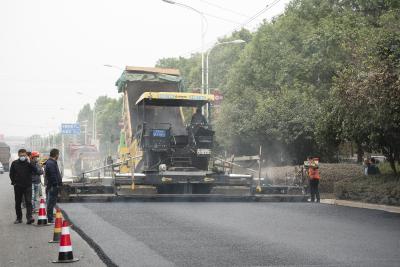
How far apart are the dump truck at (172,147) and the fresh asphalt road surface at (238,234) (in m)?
1.38

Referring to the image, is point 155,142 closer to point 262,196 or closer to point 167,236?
point 262,196

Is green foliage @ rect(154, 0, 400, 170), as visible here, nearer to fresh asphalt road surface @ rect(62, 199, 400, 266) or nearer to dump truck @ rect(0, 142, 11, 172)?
fresh asphalt road surface @ rect(62, 199, 400, 266)

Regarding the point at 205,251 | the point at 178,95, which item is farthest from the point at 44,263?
the point at 178,95

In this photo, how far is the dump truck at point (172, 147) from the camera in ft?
71.4

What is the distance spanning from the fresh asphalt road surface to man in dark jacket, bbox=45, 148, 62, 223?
1.99 ft

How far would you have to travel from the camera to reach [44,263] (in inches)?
398

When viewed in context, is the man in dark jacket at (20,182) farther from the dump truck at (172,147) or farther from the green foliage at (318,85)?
the green foliage at (318,85)

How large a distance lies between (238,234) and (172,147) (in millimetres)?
9522

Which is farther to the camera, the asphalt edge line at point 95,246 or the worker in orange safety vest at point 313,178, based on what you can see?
the worker in orange safety vest at point 313,178


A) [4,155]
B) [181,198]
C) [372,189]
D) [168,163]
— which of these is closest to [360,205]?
[372,189]

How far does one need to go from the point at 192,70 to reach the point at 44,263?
219 feet

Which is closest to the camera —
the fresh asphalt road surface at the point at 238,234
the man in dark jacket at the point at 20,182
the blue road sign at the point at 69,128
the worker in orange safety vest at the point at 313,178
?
the fresh asphalt road surface at the point at 238,234

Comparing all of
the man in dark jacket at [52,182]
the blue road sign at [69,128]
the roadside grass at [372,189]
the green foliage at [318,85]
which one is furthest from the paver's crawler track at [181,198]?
the blue road sign at [69,128]

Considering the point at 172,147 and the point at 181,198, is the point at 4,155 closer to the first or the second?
the point at 172,147
